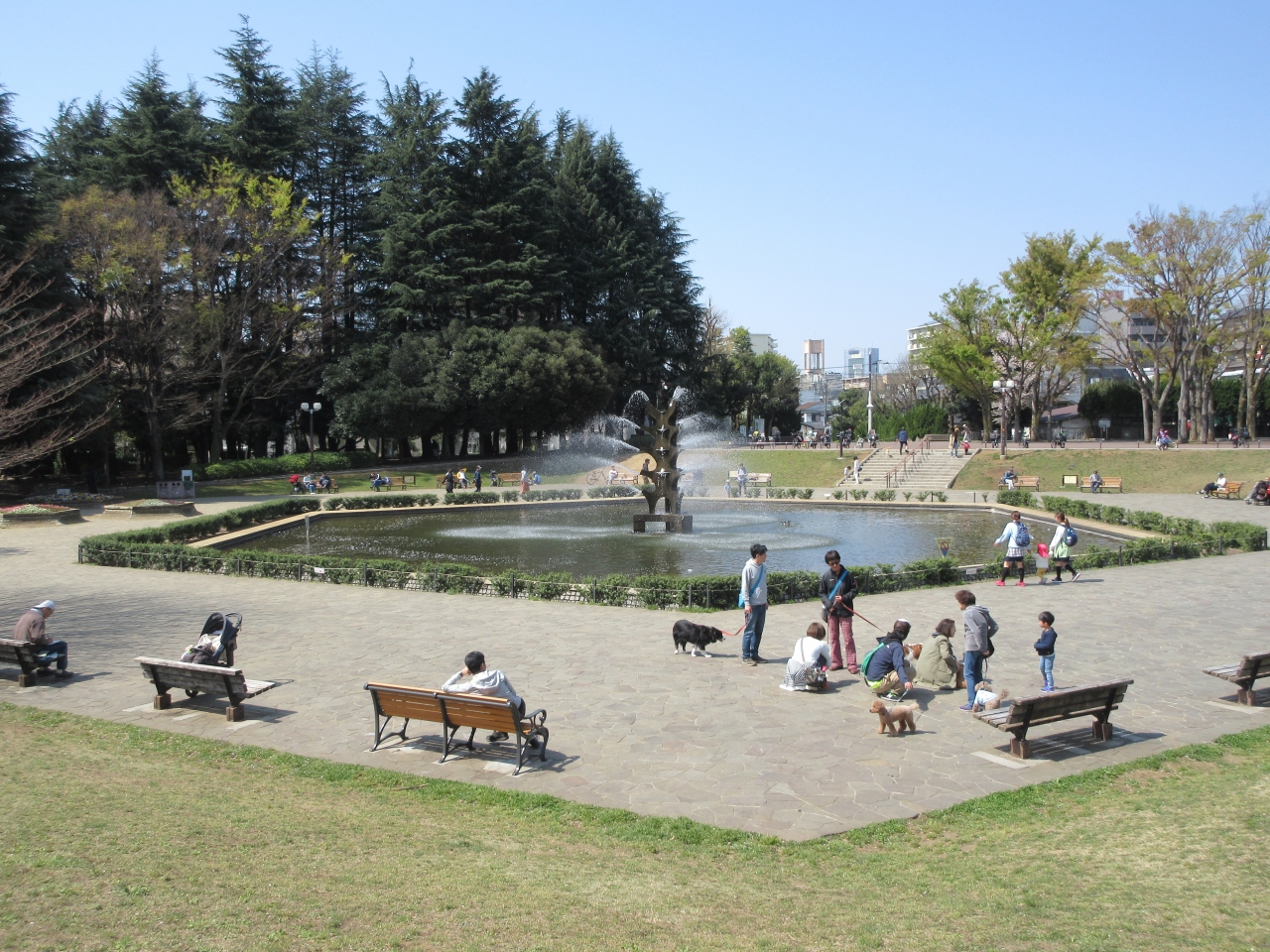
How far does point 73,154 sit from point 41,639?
5506 cm

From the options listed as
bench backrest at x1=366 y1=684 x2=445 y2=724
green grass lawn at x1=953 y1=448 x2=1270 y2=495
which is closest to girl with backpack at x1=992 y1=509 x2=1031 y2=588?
bench backrest at x1=366 y1=684 x2=445 y2=724

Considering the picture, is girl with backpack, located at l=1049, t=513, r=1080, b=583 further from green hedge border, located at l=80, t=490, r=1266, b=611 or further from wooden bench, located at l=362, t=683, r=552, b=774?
wooden bench, located at l=362, t=683, r=552, b=774

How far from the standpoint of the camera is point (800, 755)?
8812 millimetres

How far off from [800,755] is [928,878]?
2.63m

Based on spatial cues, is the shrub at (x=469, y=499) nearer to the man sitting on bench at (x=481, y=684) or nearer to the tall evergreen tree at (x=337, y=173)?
the tall evergreen tree at (x=337, y=173)

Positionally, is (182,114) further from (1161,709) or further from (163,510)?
(1161,709)

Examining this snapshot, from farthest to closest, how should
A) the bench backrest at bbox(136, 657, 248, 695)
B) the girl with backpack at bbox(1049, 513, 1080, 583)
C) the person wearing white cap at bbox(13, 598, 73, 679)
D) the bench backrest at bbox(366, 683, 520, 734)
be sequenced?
the girl with backpack at bbox(1049, 513, 1080, 583) → the person wearing white cap at bbox(13, 598, 73, 679) → the bench backrest at bbox(136, 657, 248, 695) → the bench backrest at bbox(366, 683, 520, 734)

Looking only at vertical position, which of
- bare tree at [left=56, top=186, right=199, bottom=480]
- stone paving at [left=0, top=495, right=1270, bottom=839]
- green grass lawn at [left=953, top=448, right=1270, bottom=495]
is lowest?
stone paving at [left=0, top=495, right=1270, bottom=839]

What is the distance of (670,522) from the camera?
1204 inches

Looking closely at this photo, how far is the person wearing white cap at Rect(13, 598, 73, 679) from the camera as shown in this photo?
11.6 metres

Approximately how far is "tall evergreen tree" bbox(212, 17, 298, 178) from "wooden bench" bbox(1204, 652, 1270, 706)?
56723mm

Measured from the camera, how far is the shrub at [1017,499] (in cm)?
3631

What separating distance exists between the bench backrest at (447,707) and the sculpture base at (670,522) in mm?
21368

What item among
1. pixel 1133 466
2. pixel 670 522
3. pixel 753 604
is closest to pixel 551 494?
pixel 670 522
